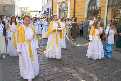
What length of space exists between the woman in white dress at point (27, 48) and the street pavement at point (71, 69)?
0.35m

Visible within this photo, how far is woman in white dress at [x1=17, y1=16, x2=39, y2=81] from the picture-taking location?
9.82 meters

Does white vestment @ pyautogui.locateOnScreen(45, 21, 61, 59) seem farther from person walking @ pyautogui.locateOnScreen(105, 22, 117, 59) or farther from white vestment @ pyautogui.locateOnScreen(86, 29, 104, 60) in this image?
person walking @ pyautogui.locateOnScreen(105, 22, 117, 59)

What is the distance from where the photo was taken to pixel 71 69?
1203 cm

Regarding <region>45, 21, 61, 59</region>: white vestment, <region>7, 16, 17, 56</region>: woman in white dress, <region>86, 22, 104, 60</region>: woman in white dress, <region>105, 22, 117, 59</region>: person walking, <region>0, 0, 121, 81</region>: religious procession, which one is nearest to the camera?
<region>0, 0, 121, 81</region>: religious procession

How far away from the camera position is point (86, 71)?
11.7 m

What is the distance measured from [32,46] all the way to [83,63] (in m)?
3.85

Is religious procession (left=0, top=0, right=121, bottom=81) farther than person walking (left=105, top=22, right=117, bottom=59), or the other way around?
person walking (left=105, top=22, right=117, bottom=59)

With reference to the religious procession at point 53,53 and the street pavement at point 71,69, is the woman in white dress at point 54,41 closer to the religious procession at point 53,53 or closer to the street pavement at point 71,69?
the religious procession at point 53,53

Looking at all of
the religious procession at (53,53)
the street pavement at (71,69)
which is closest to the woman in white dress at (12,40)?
the religious procession at (53,53)

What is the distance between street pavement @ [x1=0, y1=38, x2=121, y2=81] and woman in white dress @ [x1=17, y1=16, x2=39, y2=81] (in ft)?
1.15

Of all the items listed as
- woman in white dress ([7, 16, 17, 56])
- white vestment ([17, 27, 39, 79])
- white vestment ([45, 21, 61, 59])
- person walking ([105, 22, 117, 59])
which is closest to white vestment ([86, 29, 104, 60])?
person walking ([105, 22, 117, 59])

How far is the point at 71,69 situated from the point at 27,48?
2.57 m

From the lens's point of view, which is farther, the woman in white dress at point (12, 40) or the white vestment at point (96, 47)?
the woman in white dress at point (12, 40)

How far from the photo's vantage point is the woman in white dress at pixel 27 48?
387 inches
